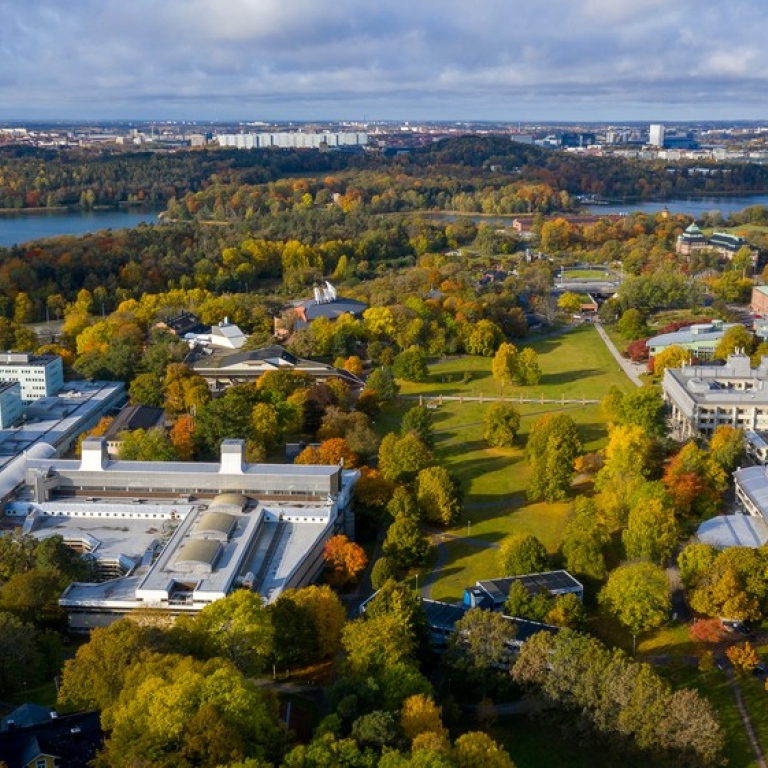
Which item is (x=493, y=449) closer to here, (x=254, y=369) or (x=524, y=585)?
(x=524, y=585)

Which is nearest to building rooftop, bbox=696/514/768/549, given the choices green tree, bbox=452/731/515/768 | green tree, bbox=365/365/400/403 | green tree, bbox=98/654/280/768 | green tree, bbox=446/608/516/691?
green tree, bbox=446/608/516/691

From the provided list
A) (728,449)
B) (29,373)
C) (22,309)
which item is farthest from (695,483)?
(22,309)

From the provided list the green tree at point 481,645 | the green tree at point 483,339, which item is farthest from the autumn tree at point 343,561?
the green tree at point 483,339

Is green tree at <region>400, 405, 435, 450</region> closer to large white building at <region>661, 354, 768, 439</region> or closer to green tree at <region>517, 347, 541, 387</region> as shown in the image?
large white building at <region>661, 354, 768, 439</region>

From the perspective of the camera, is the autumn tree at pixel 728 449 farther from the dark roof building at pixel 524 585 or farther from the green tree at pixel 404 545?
the green tree at pixel 404 545

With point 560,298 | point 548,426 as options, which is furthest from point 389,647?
point 560,298

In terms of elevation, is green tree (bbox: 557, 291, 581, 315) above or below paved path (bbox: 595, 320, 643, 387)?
above
